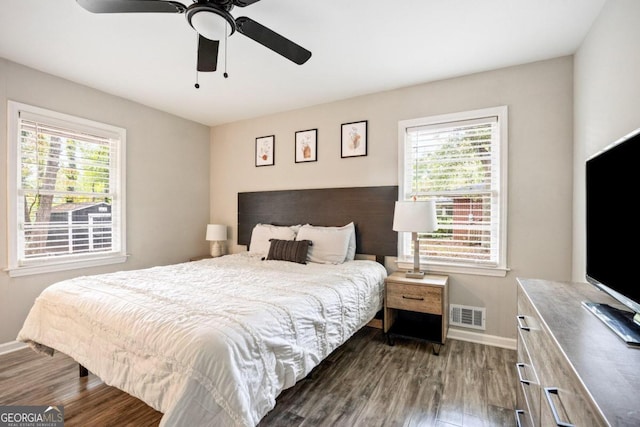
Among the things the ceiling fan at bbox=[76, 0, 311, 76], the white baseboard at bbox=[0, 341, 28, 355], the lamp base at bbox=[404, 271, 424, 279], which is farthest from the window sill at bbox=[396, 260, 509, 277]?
the white baseboard at bbox=[0, 341, 28, 355]

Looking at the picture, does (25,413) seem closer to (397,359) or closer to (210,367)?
(210,367)

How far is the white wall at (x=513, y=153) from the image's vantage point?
2.59 m

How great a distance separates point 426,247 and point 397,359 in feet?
3.82

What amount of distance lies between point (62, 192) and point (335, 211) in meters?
2.87

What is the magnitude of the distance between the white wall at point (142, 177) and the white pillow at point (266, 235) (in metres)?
1.26

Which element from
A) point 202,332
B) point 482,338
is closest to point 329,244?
point 482,338

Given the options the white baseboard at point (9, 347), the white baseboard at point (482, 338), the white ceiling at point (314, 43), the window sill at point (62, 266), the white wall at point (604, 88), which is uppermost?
the white ceiling at point (314, 43)

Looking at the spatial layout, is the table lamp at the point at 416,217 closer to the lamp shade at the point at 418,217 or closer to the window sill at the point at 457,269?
the lamp shade at the point at 418,217

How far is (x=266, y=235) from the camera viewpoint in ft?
12.2

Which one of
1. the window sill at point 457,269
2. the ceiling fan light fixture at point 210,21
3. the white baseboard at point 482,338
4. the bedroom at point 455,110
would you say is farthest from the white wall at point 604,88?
the ceiling fan light fixture at point 210,21

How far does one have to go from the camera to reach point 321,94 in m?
3.43

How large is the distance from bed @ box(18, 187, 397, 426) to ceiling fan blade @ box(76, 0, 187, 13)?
164 centimetres

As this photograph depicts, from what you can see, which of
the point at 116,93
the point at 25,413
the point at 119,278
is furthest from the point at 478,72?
the point at 25,413

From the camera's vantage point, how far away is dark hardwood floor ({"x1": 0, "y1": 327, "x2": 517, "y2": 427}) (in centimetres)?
179
